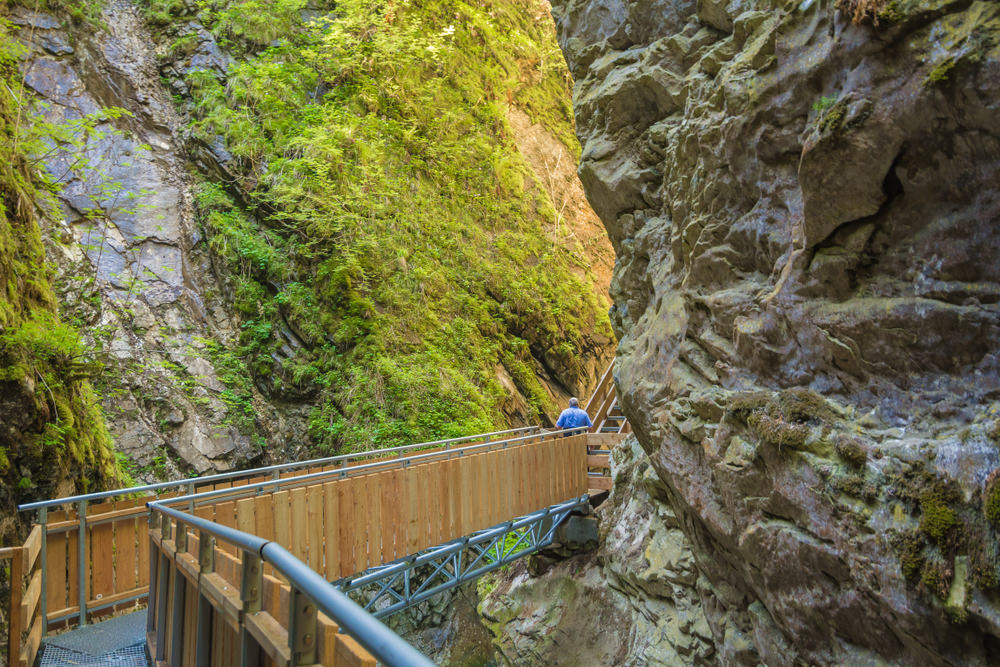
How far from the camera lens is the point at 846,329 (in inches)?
202

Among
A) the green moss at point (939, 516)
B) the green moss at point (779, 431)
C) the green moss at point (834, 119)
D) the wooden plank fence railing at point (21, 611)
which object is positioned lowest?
the wooden plank fence railing at point (21, 611)

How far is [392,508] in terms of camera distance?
23.8 feet

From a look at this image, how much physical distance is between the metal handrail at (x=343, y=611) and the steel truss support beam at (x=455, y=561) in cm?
503

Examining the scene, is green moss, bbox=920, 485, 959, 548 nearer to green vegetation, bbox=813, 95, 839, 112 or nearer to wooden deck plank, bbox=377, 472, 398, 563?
green vegetation, bbox=813, 95, 839, 112

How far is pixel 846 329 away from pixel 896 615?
2.15 m

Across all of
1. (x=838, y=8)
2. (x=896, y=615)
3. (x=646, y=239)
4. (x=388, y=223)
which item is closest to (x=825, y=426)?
(x=896, y=615)

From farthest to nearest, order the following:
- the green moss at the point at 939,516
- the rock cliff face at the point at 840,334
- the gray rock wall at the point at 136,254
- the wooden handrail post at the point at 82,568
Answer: the gray rock wall at the point at 136,254 < the wooden handrail post at the point at 82,568 < the rock cliff face at the point at 840,334 < the green moss at the point at 939,516

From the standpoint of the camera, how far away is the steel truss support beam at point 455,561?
301 inches

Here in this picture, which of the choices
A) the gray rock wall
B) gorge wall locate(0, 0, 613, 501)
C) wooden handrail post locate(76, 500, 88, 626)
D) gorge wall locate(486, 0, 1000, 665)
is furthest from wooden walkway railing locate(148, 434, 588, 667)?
the gray rock wall

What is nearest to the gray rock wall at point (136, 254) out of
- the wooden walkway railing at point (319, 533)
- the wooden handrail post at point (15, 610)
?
the wooden walkway railing at point (319, 533)

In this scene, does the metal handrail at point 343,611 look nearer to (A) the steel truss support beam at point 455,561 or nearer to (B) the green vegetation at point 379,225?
(A) the steel truss support beam at point 455,561

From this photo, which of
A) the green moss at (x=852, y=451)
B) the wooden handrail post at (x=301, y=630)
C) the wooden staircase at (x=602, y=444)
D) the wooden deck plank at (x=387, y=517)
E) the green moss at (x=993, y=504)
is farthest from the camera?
the wooden staircase at (x=602, y=444)

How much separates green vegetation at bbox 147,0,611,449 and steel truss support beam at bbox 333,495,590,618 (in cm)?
327

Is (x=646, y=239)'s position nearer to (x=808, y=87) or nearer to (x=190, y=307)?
(x=808, y=87)
